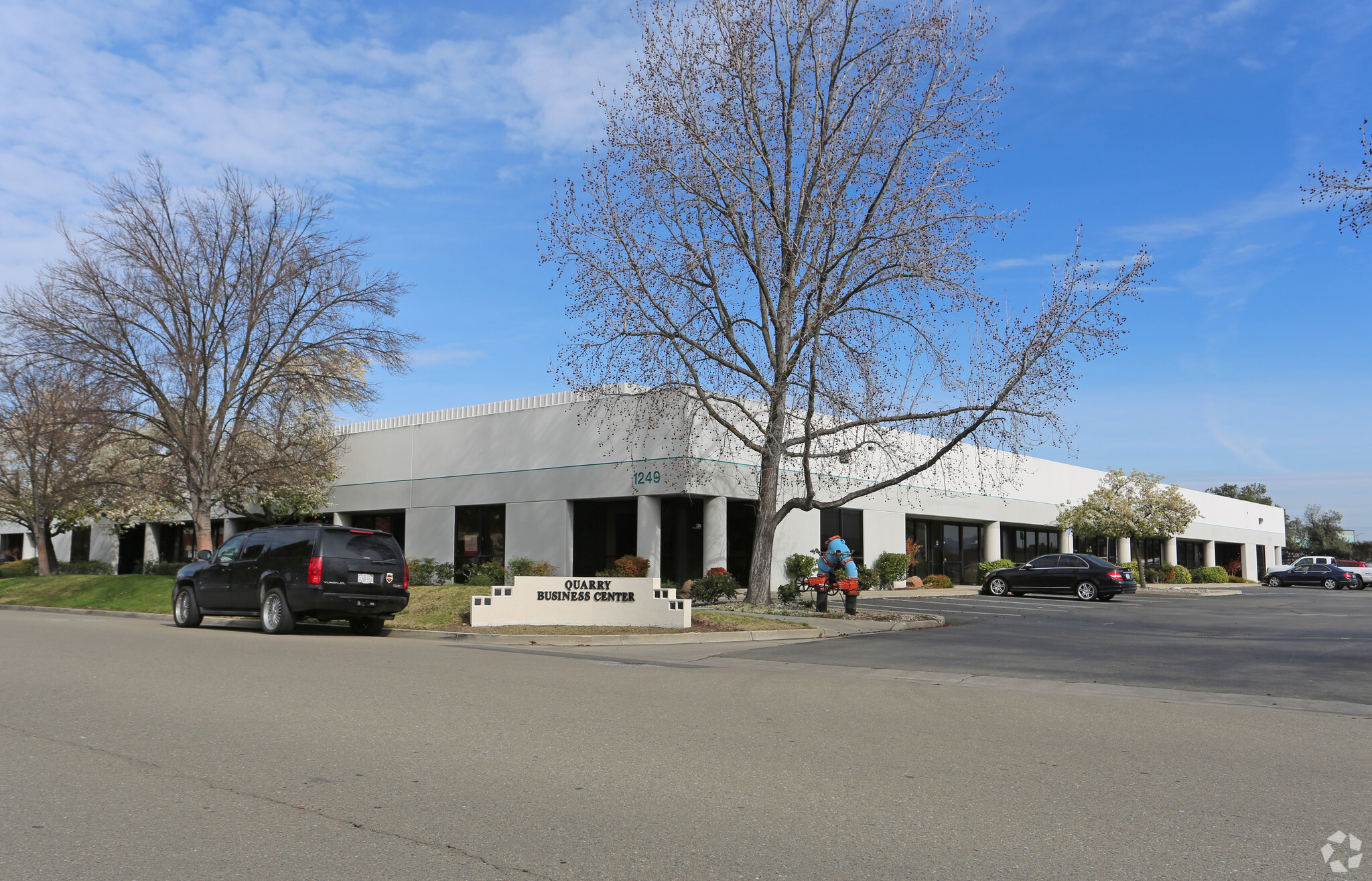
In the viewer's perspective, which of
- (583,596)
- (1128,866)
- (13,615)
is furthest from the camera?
(13,615)

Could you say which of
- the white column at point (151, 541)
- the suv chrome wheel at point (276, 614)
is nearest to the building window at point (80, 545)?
the white column at point (151, 541)

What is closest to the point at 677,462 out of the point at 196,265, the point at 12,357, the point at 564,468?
the point at 564,468

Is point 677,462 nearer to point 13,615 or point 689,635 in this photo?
point 689,635

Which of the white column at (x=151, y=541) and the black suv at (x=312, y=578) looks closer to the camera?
the black suv at (x=312, y=578)

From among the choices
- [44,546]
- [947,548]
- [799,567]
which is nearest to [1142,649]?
[799,567]

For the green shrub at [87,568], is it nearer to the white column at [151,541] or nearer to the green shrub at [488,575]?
the white column at [151,541]

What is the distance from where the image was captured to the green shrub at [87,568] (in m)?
44.0

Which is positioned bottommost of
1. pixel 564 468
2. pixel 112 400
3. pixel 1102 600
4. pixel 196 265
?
pixel 1102 600

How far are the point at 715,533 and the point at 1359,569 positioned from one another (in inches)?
1836

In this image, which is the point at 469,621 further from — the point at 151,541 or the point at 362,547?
the point at 151,541

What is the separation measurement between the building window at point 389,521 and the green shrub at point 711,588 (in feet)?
45.6

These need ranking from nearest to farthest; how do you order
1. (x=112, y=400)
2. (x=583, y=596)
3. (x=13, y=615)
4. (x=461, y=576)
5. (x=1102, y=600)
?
(x=583, y=596) → (x=13, y=615) → (x=112, y=400) → (x=461, y=576) → (x=1102, y=600)

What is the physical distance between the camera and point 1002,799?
19.8 feet

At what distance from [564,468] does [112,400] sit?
1327cm
